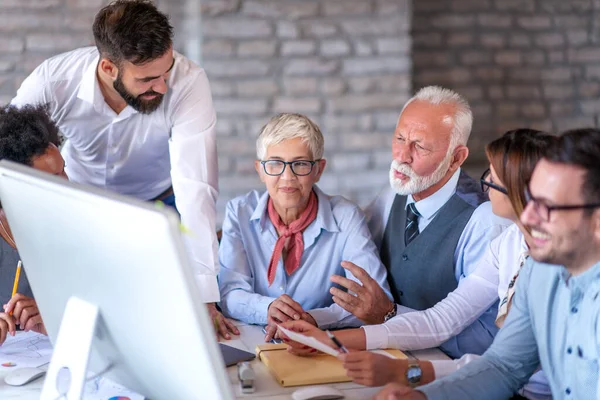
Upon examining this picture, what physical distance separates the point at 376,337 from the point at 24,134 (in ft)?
3.53

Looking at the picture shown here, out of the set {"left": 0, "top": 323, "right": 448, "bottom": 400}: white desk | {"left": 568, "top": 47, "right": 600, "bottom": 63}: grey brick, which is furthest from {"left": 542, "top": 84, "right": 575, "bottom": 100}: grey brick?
{"left": 0, "top": 323, "right": 448, "bottom": 400}: white desk

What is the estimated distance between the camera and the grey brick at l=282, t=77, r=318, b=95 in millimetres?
3641

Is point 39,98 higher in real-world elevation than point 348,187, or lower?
higher

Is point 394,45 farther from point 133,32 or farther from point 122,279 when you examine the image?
point 122,279

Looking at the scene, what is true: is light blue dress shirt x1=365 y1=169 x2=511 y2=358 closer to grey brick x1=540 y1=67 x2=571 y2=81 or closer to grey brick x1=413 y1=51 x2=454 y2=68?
grey brick x1=413 y1=51 x2=454 y2=68

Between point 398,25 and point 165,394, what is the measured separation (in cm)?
273

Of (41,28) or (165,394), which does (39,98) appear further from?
(165,394)

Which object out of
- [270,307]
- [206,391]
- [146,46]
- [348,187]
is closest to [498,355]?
[270,307]

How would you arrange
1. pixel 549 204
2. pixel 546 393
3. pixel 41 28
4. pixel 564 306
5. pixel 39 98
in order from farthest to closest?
pixel 41 28, pixel 39 98, pixel 546 393, pixel 564 306, pixel 549 204

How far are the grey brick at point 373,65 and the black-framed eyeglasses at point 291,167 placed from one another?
4.33 ft

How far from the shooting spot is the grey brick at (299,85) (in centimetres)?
364

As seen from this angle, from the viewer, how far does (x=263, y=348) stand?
1870mm

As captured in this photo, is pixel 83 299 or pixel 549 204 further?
pixel 549 204

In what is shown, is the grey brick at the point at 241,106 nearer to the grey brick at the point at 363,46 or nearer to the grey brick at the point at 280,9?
the grey brick at the point at 280,9
